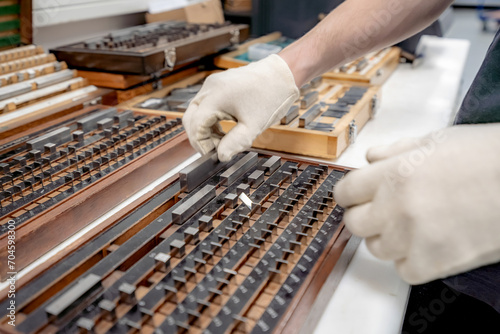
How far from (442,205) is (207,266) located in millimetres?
418

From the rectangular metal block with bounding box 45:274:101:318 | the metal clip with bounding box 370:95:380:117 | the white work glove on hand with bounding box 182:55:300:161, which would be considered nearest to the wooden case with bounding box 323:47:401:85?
the metal clip with bounding box 370:95:380:117

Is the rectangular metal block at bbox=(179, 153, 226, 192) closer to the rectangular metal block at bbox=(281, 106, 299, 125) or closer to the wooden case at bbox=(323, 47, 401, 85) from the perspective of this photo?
the rectangular metal block at bbox=(281, 106, 299, 125)

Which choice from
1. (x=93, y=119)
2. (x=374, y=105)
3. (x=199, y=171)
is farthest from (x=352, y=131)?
(x=93, y=119)

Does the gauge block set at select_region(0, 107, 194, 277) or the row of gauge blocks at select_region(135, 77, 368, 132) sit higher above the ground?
the row of gauge blocks at select_region(135, 77, 368, 132)

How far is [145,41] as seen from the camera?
1879mm

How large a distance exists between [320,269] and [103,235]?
44cm

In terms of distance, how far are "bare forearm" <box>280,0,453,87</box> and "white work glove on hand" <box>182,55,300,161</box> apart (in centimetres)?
7

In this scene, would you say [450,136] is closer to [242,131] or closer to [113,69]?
[242,131]

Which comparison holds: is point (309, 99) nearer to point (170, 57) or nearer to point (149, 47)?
point (170, 57)

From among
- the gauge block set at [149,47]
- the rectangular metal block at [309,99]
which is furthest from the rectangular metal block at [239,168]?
the gauge block set at [149,47]

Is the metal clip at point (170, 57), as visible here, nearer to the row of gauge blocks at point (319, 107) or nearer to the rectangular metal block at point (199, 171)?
the row of gauge blocks at point (319, 107)

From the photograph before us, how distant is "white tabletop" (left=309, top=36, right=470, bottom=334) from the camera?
82 cm

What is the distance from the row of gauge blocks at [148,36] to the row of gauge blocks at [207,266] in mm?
919

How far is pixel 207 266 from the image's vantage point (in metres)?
0.83
